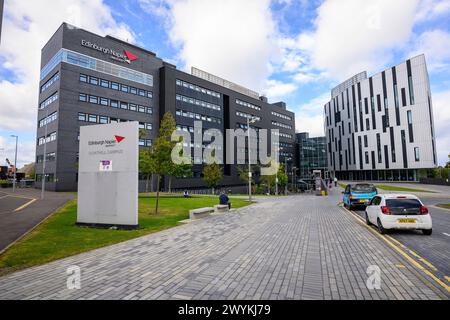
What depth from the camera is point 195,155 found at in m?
53.5

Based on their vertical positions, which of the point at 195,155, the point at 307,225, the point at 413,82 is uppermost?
the point at 413,82

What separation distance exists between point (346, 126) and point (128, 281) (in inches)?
3147

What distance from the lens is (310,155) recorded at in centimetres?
9169

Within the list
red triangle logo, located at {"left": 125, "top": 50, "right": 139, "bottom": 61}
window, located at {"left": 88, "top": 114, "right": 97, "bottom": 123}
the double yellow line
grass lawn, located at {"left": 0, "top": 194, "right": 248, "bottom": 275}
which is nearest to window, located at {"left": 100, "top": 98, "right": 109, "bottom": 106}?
window, located at {"left": 88, "top": 114, "right": 97, "bottom": 123}

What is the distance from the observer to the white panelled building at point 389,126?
55000 mm

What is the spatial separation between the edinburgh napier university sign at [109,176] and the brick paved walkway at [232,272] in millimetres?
3033

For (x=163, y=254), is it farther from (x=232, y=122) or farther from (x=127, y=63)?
(x=232, y=122)

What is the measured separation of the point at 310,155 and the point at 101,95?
7282cm

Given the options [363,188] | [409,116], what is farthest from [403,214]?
[409,116]

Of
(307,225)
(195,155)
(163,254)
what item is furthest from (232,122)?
(163,254)

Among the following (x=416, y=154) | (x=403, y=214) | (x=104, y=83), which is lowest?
(x=403, y=214)

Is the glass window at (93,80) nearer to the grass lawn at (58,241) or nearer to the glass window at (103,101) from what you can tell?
the glass window at (103,101)

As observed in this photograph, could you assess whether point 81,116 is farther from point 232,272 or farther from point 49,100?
point 232,272

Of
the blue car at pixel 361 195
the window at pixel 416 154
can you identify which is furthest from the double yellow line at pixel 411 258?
the window at pixel 416 154
